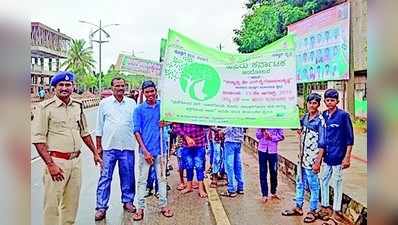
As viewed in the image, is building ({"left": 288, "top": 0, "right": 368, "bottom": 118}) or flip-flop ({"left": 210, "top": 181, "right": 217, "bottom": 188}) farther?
flip-flop ({"left": 210, "top": 181, "right": 217, "bottom": 188})

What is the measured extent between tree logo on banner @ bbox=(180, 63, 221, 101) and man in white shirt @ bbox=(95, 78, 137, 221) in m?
0.31

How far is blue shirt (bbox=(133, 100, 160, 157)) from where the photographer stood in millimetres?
2838

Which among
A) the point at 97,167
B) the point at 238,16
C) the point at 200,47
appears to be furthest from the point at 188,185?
the point at 238,16

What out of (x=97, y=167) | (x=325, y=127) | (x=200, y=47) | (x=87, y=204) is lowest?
(x=87, y=204)

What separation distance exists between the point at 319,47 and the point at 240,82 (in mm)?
425

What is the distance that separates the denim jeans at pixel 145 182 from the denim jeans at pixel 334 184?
83 centimetres

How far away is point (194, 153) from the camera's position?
2.94m

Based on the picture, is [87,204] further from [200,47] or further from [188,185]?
[200,47]

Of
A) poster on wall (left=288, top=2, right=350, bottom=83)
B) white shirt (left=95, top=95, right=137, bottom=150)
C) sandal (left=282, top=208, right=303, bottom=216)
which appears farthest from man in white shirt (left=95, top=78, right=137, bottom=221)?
poster on wall (left=288, top=2, right=350, bottom=83)

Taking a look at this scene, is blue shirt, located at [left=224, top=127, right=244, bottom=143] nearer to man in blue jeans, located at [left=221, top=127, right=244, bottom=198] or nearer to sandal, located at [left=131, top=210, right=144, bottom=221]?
man in blue jeans, located at [left=221, top=127, right=244, bottom=198]

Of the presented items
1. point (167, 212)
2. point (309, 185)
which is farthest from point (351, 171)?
point (167, 212)

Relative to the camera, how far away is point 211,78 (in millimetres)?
2754

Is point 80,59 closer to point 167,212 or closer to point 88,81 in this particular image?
point 88,81

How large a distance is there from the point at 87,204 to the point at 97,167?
0.64 feet
